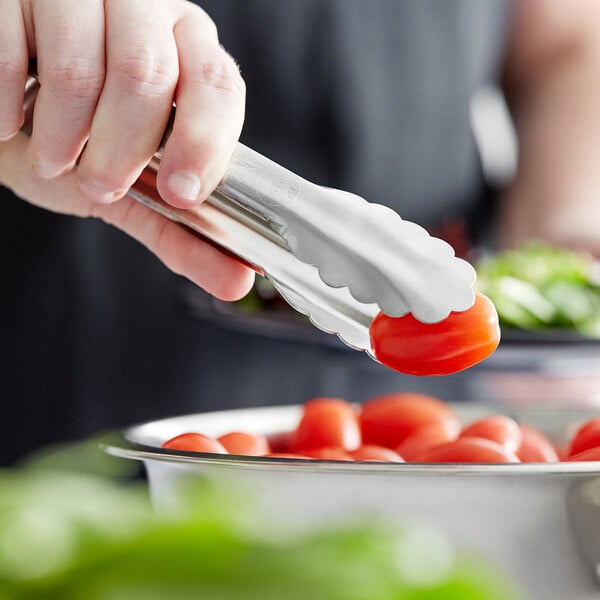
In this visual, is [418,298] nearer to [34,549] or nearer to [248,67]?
[34,549]

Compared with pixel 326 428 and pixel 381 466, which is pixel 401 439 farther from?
pixel 381 466

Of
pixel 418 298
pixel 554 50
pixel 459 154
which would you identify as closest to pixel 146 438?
pixel 418 298

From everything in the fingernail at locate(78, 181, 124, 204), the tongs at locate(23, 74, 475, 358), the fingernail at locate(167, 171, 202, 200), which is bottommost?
the tongs at locate(23, 74, 475, 358)

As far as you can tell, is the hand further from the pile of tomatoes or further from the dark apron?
the dark apron

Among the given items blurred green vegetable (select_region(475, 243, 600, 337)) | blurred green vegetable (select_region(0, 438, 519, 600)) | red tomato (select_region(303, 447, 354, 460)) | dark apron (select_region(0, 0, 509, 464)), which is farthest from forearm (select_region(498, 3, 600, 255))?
Result: blurred green vegetable (select_region(0, 438, 519, 600))

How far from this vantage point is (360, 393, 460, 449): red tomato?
0.73 m

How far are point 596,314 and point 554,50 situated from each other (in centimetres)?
60

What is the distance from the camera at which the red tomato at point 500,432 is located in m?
0.63

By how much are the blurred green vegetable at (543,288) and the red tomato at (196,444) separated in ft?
3.52

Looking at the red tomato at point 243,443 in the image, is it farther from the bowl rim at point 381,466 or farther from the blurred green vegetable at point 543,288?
the blurred green vegetable at point 543,288

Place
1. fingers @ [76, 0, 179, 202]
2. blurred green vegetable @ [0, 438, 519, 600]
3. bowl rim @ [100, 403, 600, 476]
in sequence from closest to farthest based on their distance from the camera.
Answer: blurred green vegetable @ [0, 438, 519, 600] < bowl rim @ [100, 403, 600, 476] < fingers @ [76, 0, 179, 202]

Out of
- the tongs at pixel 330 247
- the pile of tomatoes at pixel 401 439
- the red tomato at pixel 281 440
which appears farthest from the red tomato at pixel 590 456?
the red tomato at pixel 281 440

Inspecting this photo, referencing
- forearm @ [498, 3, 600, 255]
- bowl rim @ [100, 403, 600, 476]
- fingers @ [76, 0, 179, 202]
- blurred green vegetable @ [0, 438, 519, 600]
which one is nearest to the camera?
blurred green vegetable @ [0, 438, 519, 600]

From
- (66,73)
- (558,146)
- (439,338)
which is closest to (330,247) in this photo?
(439,338)
